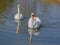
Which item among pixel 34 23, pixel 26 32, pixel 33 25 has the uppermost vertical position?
pixel 34 23

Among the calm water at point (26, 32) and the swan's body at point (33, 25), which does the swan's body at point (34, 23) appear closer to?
the swan's body at point (33, 25)

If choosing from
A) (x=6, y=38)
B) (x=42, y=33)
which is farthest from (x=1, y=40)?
(x=42, y=33)

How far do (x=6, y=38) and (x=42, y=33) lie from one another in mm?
1706

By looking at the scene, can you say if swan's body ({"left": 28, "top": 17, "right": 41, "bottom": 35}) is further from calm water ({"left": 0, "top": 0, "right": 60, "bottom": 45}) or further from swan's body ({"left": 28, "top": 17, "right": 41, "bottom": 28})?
calm water ({"left": 0, "top": 0, "right": 60, "bottom": 45})

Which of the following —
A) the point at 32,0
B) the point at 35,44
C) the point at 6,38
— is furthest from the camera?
the point at 32,0

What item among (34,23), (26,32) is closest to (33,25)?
(34,23)

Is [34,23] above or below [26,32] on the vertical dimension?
above

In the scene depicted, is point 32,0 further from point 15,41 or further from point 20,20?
point 15,41

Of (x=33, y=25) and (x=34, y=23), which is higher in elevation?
(x=34, y=23)

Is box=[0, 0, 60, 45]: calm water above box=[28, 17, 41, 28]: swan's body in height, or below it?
below

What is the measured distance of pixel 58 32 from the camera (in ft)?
40.3

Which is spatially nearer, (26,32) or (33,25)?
(26,32)

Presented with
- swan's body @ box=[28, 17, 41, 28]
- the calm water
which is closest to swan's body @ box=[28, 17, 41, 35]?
swan's body @ box=[28, 17, 41, 28]

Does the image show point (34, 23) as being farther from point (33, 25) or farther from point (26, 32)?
point (26, 32)
